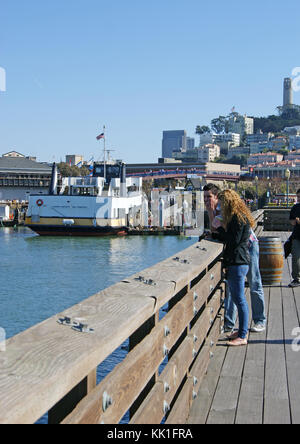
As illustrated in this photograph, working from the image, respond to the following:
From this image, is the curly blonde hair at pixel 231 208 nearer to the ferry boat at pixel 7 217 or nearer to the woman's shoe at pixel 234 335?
the woman's shoe at pixel 234 335

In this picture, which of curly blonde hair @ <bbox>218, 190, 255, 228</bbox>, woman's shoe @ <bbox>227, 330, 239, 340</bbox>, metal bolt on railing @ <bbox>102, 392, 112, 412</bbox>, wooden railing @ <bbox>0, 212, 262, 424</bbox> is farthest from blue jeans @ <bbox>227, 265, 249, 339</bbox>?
metal bolt on railing @ <bbox>102, 392, 112, 412</bbox>

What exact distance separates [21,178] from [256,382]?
106 metres

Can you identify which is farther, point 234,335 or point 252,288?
point 252,288

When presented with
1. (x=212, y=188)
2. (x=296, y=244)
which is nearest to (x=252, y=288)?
(x=212, y=188)

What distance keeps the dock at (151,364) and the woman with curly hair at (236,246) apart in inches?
8.1

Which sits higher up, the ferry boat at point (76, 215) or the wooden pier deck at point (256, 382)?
the wooden pier deck at point (256, 382)

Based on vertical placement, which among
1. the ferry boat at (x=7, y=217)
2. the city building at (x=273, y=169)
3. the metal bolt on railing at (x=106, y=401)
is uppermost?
the city building at (x=273, y=169)

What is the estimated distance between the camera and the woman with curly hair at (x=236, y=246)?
19.0 ft

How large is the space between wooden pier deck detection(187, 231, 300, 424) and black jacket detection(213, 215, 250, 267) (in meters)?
0.82

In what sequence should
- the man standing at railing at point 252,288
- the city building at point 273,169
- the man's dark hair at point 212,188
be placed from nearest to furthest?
the man standing at railing at point 252,288 → the man's dark hair at point 212,188 → the city building at point 273,169

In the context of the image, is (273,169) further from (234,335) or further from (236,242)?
(236,242)

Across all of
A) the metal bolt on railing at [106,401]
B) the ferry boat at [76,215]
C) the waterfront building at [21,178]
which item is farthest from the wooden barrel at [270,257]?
the waterfront building at [21,178]

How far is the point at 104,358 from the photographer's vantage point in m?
2.38

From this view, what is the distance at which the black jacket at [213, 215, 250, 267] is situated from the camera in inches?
227
